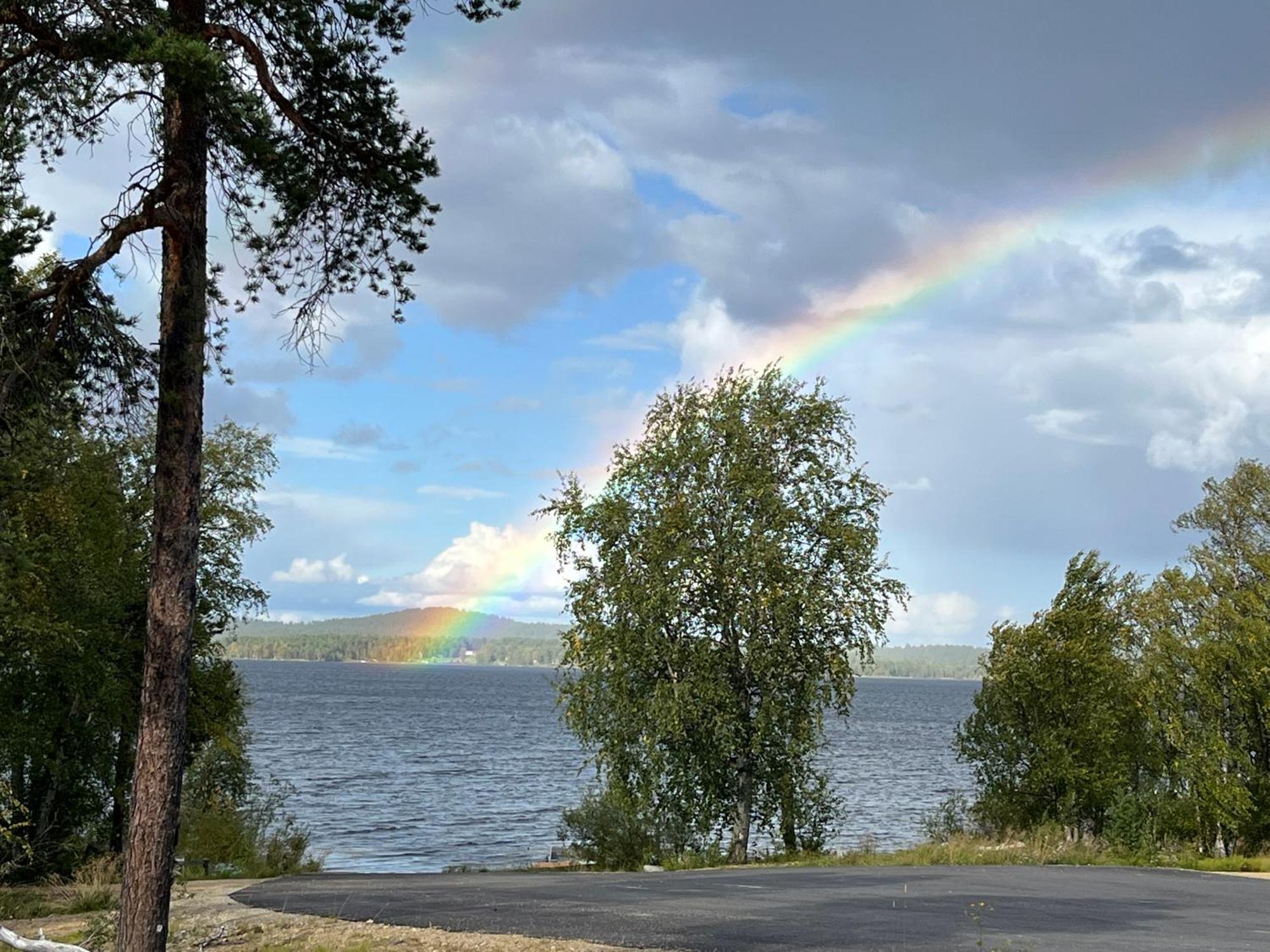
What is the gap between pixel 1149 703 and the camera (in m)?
30.4

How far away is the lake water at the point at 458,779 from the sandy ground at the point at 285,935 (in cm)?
2075

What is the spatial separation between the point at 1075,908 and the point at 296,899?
10.5 meters

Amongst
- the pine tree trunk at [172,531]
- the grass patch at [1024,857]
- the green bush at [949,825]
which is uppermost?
the pine tree trunk at [172,531]

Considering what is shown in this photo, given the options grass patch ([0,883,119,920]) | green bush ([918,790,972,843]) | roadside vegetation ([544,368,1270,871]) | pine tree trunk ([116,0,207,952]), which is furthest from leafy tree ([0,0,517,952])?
green bush ([918,790,972,843])

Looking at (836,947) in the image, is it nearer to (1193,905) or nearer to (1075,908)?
(1075,908)

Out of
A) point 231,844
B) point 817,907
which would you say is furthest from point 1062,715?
point 231,844

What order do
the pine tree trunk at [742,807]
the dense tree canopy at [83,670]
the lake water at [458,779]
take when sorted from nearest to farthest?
the dense tree canopy at [83,670], the pine tree trunk at [742,807], the lake water at [458,779]

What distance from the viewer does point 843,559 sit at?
2725 centimetres

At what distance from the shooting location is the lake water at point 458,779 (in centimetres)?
3972

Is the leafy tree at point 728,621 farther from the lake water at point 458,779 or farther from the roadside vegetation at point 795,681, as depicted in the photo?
the lake water at point 458,779

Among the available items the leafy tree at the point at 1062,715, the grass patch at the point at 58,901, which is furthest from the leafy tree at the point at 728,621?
the grass patch at the point at 58,901

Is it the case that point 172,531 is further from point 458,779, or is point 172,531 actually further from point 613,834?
point 458,779

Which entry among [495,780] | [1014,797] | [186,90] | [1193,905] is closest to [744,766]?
[1014,797]

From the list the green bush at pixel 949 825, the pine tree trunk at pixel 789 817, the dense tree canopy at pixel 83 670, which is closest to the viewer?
the dense tree canopy at pixel 83 670
